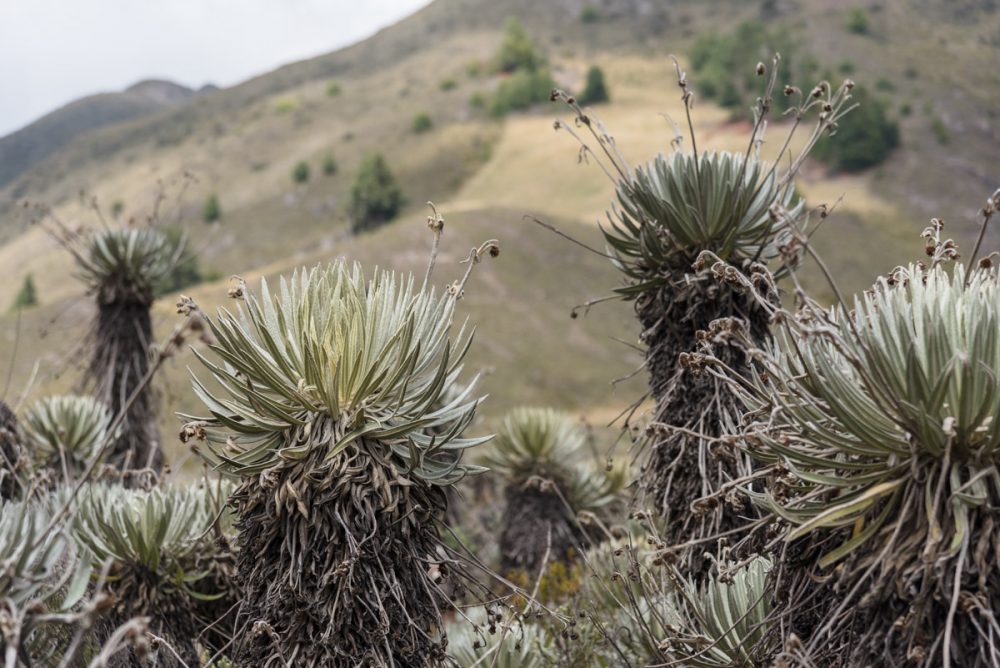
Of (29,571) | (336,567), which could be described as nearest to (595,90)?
(336,567)

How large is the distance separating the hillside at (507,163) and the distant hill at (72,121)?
1325 cm

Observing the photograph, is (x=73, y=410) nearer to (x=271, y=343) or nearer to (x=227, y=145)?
(x=271, y=343)

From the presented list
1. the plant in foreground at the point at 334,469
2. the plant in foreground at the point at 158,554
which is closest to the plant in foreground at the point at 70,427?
the plant in foreground at the point at 158,554

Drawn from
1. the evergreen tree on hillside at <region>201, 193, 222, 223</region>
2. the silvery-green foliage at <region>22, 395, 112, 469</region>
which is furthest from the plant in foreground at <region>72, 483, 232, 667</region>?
the evergreen tree on hillside at <region>201, 193, 222, 223</region>

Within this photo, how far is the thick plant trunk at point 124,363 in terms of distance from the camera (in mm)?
9172

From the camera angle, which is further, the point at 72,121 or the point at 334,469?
the point at 72,121

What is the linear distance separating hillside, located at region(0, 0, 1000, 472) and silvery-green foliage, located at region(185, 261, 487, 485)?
26881 mm

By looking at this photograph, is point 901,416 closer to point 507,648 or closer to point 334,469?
point 334,469

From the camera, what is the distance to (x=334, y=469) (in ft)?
10.1

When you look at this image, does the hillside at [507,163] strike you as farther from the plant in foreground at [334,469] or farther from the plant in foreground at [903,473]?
the plant in foreground at [903,473]

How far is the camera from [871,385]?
8.08 feet

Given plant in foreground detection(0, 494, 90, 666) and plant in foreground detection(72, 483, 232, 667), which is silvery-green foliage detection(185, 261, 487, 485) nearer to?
plant in foreground detection(0, 494, 90, 666)

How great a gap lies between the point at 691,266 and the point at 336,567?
2.38 metres

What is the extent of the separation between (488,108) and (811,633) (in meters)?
95.6
